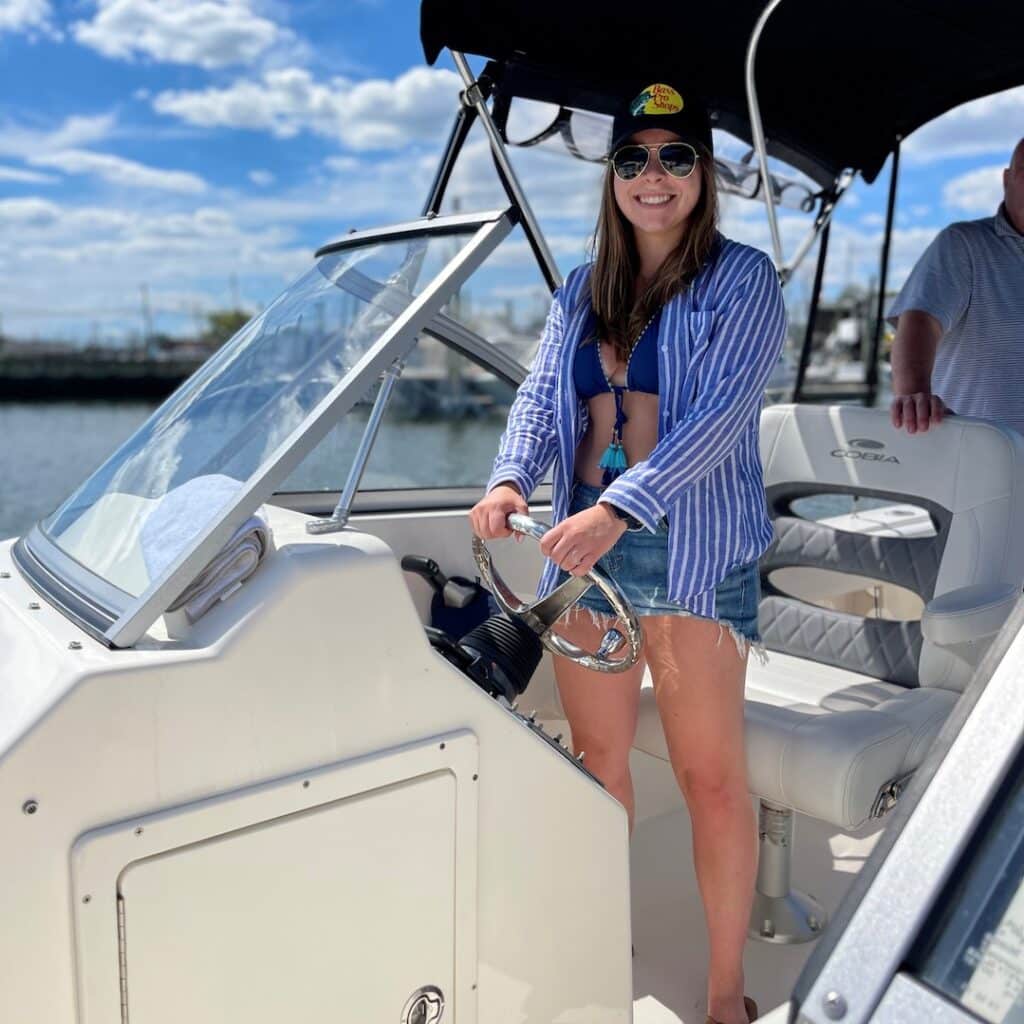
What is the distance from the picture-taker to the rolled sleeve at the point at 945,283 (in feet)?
7.72

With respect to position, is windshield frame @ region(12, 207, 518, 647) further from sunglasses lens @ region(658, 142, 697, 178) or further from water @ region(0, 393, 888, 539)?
water @ region(0, 393, 888, 539)

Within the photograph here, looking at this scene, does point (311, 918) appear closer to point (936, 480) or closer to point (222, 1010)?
point (222, 1010)

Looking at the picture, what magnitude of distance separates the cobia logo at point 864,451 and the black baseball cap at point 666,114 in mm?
1059

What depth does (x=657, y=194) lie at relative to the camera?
1541 millimetres

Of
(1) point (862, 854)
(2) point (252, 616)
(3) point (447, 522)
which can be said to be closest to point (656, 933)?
(1) point (862, 854)

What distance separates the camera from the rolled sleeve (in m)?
2.35

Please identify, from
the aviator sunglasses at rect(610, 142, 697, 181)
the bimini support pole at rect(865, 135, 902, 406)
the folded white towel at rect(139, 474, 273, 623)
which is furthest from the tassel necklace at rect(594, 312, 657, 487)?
the bimini support pole at rect(865, 135, 902, 406)

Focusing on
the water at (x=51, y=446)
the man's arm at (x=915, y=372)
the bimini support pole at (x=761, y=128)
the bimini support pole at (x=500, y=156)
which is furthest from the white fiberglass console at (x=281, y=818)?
the water at (x=51, y=446)

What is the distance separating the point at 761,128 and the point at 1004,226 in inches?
25.7

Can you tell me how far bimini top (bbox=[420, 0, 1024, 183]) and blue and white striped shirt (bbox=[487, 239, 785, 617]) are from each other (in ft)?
2.97

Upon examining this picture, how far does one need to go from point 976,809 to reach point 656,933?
1.64 meters

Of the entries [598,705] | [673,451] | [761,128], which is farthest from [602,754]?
[761,128]

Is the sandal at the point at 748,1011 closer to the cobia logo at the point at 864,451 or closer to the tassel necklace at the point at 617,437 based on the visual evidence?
the tassel necklace at the point at 617,437

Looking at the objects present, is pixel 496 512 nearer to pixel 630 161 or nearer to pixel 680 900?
pixel 630 161
